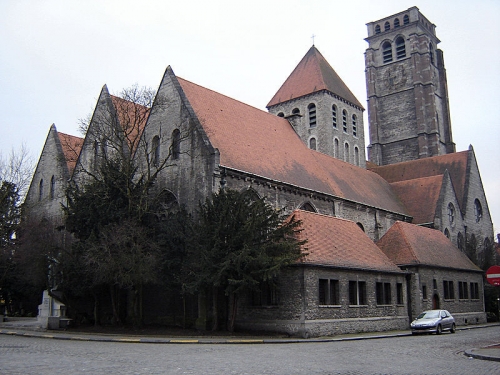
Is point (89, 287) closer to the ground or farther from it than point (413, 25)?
closer to the ground

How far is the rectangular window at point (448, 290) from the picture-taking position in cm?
3525

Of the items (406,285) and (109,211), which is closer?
(109,211)

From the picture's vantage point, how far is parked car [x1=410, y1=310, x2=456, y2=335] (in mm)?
25766

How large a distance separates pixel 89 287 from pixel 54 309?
2.59m

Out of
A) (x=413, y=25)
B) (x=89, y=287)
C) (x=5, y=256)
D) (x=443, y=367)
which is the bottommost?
(x=443, y=367)

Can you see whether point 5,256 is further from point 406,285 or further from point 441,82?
point 441,82

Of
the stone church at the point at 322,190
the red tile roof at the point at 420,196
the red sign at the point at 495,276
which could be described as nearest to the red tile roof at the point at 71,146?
the stone church at the point at 322,190

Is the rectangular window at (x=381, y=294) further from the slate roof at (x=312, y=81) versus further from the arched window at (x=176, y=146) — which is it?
the slate roof at (x=312, y=81)

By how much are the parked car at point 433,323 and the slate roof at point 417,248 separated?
5.52 metres

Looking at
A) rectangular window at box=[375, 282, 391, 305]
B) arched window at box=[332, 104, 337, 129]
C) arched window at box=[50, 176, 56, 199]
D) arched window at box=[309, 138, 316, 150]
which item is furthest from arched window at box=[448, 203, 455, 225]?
arched window at box=[50, 176, 56, 199]

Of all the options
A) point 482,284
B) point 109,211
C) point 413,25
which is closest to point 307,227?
point 109,211

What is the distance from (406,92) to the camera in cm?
6469

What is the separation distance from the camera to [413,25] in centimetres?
6556

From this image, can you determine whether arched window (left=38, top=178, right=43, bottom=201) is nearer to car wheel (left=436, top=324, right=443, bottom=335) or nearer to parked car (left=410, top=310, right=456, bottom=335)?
parked car (left=410, top=310, right=456, bottom=335)
